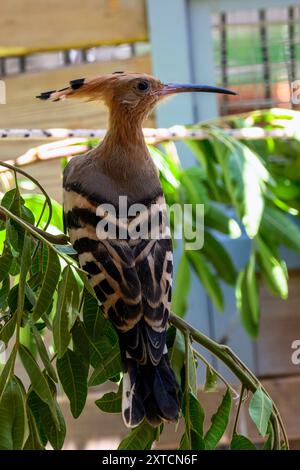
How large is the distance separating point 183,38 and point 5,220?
1.37 metres

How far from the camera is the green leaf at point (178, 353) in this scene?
0.98m

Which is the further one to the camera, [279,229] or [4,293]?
[279,229]

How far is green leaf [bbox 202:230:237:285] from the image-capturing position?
6.38 feet

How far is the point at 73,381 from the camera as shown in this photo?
945 mm

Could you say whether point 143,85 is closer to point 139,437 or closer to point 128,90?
point 128,90

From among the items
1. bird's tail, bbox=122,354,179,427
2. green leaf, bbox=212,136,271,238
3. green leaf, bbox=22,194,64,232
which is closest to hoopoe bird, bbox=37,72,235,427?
bird's tail, bbox=122,354,179,427

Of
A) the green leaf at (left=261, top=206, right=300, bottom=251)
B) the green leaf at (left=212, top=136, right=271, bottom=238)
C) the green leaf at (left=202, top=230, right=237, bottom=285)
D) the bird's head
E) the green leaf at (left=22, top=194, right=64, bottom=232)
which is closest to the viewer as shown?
the bird's head

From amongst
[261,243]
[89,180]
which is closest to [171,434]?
[261,243]

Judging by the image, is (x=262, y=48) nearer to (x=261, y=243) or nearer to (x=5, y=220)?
(x=261, y=243)

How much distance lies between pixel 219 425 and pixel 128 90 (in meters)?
0.43

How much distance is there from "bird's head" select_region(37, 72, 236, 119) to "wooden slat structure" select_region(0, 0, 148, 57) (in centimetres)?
104

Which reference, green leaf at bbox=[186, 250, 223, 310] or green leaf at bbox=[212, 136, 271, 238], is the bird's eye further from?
green leaf at bbox=[186, 250, 223, 310]

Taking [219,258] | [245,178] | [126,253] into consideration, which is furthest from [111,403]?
[219,258]

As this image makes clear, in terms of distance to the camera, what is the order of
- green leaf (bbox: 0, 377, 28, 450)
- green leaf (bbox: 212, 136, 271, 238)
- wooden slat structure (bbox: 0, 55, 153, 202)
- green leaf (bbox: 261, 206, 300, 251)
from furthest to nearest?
wooden slat structure (bbox: 0, 55, 153, 202)
green leaf (bbox: 261, 206, 300, 251)
green leaf (bbox: 212, 136, 271, 238)
green leaf (bbox: 0, 377, 28, 450)
